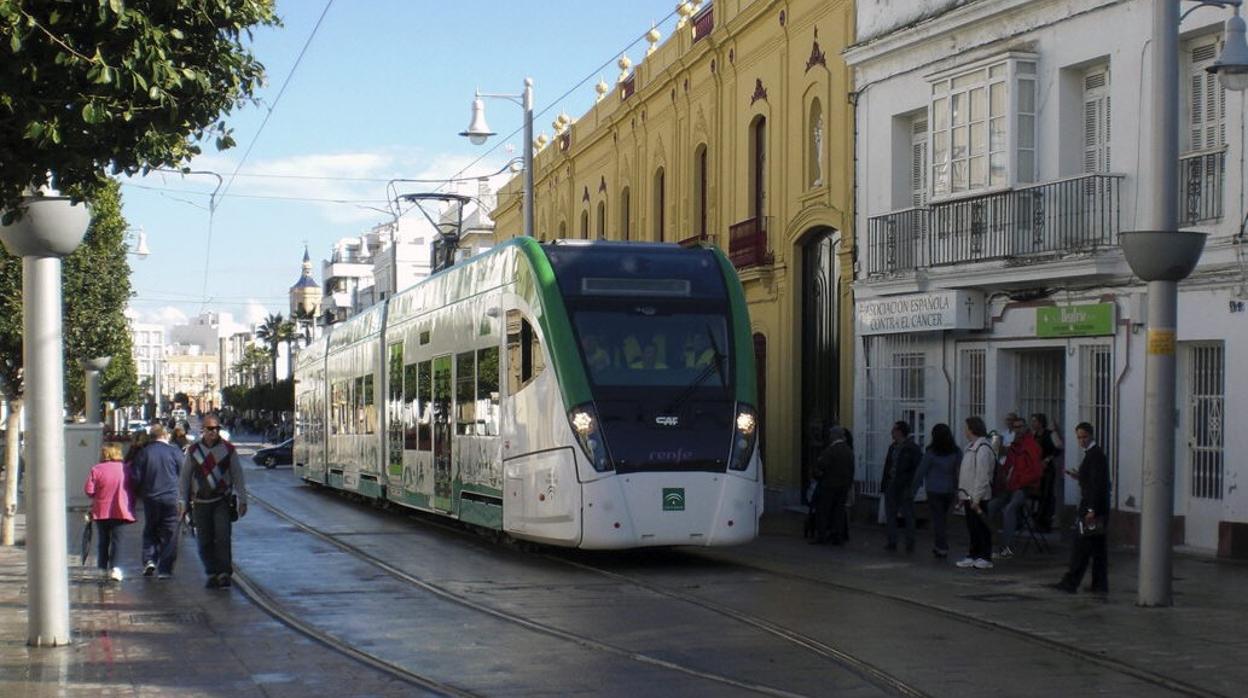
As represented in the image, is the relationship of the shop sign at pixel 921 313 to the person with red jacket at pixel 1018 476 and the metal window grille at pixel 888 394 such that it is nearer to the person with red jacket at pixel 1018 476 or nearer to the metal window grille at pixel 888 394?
the metal window grille at pixel 888 394

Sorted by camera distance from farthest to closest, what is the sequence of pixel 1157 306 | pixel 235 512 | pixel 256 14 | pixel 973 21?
pixel 973 21 < pixel 235 512 < pixel 1157 306 < pixel 256 14

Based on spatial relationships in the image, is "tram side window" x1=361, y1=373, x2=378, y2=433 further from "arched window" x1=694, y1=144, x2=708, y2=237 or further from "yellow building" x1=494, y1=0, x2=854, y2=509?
"arched window" x1=694, y1=144, x2=708, y2=237

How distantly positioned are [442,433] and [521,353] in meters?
4.24

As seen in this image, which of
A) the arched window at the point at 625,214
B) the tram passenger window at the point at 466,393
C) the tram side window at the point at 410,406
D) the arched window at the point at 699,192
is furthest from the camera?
the arched window at the point at 625,214

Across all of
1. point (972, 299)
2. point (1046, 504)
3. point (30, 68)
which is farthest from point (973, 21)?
point (30, 68)

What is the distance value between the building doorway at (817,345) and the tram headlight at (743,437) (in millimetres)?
9934

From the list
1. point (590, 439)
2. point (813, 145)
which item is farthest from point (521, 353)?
point (813, 145)

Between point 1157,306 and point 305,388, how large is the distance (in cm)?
2883

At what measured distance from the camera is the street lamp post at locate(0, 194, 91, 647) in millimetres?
11305

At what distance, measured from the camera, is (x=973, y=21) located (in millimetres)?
22203

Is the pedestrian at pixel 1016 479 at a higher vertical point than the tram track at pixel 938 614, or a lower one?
higher

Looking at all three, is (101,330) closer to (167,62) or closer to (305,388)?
(305,388)

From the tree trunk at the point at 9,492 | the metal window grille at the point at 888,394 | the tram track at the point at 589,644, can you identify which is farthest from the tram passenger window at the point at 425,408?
the metal window grille at the point at 888,394

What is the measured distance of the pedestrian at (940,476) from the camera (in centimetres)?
1889
